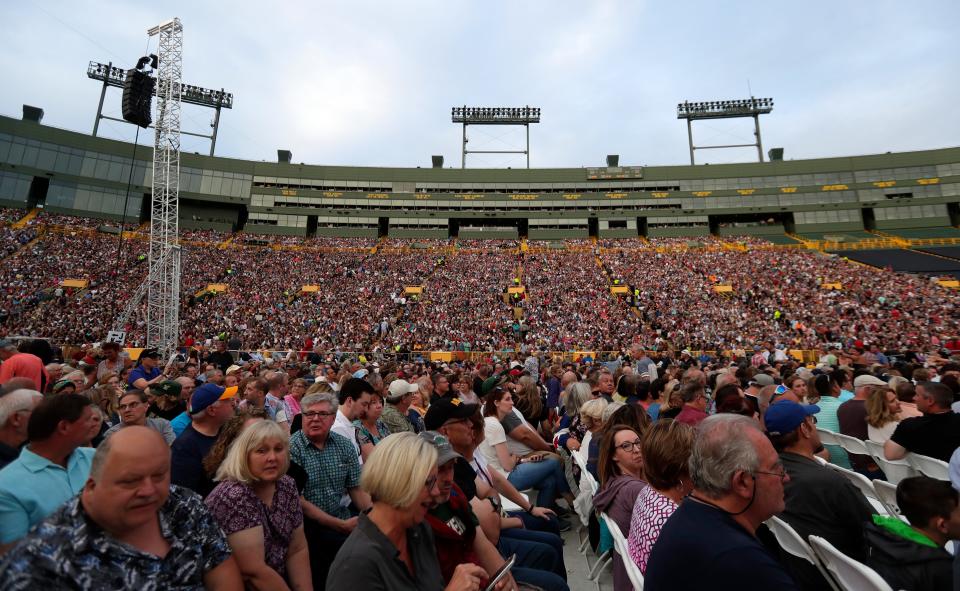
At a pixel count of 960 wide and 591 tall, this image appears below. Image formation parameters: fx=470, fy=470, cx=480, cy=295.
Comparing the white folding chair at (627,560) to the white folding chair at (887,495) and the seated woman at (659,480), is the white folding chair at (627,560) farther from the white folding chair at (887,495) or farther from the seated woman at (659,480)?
the white folding chair at (887,495)

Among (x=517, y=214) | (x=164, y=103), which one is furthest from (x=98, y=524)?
(x=517, y=214)

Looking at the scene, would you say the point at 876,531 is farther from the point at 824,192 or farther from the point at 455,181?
the point at 824,192

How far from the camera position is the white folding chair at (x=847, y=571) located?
86.7 inches

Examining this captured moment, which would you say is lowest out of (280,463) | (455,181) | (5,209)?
(280,463)

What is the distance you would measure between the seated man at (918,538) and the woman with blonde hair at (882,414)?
3.72 meters

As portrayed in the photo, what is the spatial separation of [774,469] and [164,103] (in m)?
34.6

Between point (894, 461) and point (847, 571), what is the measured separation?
3608mm

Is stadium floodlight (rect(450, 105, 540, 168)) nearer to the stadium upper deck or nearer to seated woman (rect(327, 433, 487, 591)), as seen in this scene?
the stadium upper deck

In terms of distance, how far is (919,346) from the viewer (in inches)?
907

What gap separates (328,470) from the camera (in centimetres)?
388

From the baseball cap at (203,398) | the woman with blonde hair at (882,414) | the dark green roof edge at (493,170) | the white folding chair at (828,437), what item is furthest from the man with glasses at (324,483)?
the dark green roof edge at (493,170)

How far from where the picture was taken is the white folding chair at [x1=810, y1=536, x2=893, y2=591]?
220 centimetres

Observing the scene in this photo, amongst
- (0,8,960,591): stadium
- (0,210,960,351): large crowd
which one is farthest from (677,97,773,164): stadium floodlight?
(0,210,960,351): large crowd

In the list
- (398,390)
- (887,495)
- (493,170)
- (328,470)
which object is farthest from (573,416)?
(493,170)
